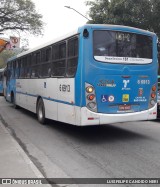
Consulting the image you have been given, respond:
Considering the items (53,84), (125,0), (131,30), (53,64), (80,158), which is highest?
(125,0)

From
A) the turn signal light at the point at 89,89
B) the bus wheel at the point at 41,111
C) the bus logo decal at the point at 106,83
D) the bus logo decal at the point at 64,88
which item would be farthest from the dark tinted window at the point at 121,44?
the bus wheel at the point at 41,111

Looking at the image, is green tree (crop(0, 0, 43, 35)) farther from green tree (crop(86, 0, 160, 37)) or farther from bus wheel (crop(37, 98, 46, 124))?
bus wheel (crop(37, 98, 46, 124))

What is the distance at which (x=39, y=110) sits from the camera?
11930 millimetres

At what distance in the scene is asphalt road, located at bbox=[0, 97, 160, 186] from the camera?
19.4 feet

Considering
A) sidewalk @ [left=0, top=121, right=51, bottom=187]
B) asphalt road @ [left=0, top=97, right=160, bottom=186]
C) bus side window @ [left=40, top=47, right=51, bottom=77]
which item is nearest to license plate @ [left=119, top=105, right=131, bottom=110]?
asphalt road @ [left=0, top=97, right=160, bottom=186]

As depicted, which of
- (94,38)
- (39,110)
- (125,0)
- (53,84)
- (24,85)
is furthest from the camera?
(125,0)

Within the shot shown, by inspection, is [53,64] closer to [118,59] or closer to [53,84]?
[53,84]

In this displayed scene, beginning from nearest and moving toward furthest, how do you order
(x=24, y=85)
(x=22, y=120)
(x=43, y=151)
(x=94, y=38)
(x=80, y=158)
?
(x=80, y=158) < (x=43, y=151) < (x=94, y=38) < (x=22, y=120) < (x=24, y=85)

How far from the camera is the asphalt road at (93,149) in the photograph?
592cm

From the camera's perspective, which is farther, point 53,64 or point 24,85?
point 24,85

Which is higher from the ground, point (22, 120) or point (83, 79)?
point (83, 79)

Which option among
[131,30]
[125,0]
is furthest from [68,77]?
[125,0]

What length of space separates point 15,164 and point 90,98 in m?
2.74

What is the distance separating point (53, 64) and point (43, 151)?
3532 millimetres
